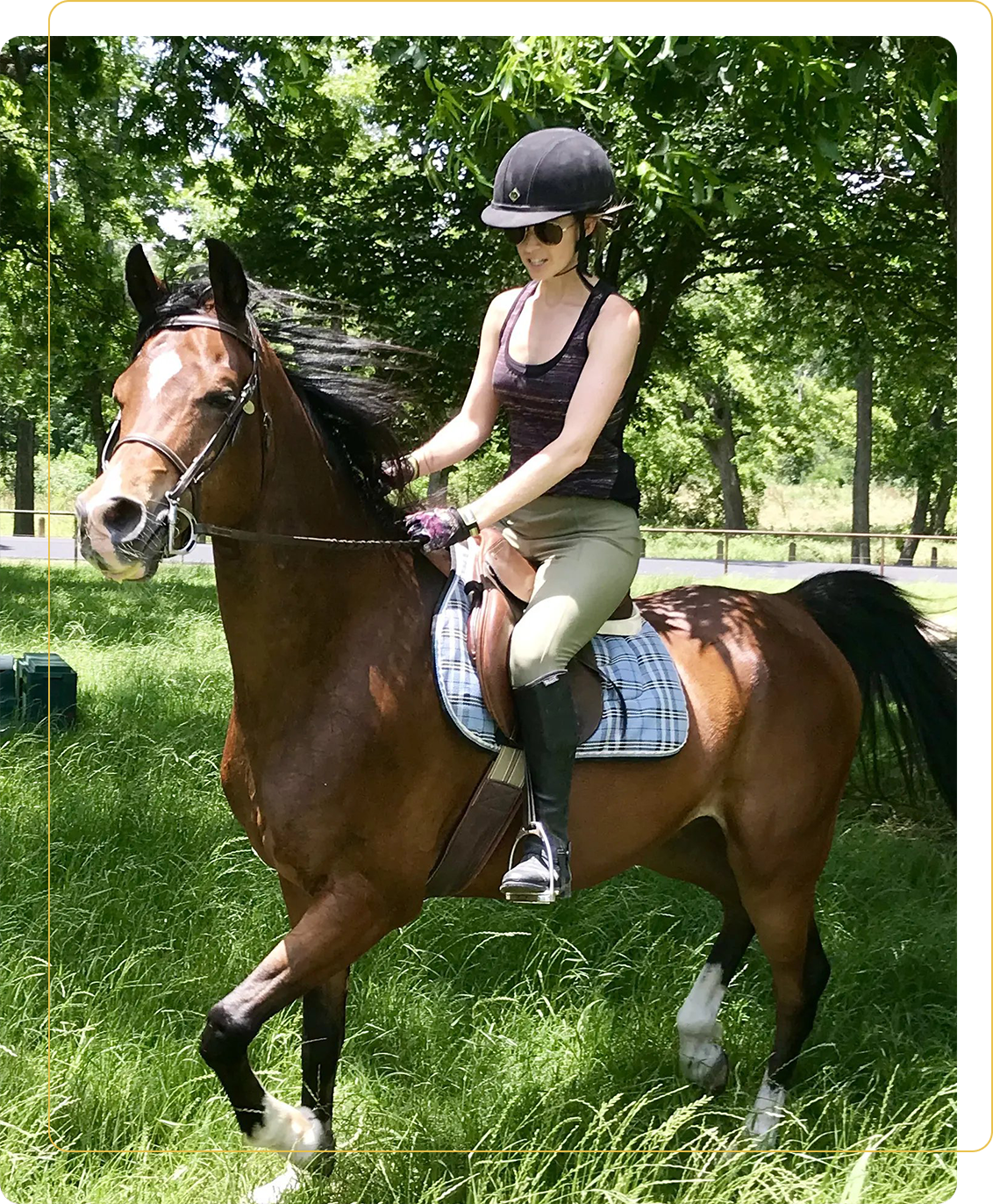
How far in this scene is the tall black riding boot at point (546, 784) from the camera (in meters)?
2.81

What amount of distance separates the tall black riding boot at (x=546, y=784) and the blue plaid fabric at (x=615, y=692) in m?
0.12

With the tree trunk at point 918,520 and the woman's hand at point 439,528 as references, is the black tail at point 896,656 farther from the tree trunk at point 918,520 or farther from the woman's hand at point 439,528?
the tree trunk at point 918,520

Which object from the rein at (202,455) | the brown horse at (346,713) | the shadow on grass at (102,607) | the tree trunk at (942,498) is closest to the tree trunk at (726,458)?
the tree trunk at (942,498)

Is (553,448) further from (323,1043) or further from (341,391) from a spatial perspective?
(323,1043)

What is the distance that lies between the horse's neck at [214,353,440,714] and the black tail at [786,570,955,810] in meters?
1.74

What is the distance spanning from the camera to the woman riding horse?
2.75 metres

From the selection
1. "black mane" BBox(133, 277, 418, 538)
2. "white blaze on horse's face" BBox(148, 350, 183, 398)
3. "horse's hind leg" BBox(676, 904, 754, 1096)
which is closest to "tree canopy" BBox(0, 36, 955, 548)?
"black mane" BBox(133, 277, 418, 538)

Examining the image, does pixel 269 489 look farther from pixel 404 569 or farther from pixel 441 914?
pixel 441 914

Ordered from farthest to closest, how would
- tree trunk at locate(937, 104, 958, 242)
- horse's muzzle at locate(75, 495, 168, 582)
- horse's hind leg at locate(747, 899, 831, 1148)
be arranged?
tree trunk at locate(937, 104, 958, 242) < horse's hind leg at locate(747, 899, 831, 1148) < horse's muzzle at locate(75, 495, 168, 582)

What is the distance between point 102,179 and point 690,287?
348cm

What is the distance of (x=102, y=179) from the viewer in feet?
20.7

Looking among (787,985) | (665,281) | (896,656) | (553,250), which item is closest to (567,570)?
(553,250)

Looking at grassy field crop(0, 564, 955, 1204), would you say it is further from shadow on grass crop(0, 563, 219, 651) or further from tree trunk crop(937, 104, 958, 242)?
tree trunk crop(937, 104, 958, 242)

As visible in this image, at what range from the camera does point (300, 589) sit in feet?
8.89
